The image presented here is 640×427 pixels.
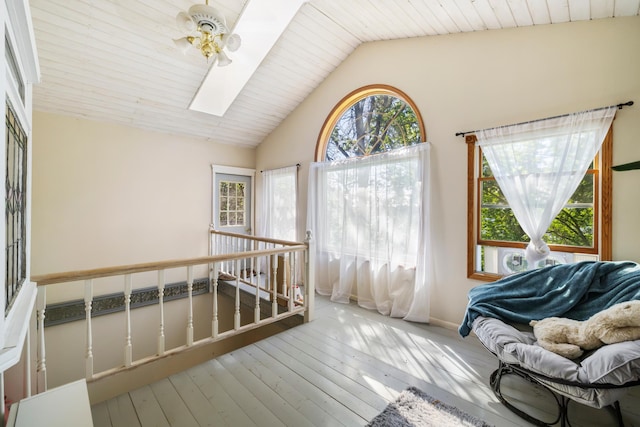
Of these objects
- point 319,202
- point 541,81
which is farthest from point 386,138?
point 541,81

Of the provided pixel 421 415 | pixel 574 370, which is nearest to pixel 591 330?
pixel 574 370

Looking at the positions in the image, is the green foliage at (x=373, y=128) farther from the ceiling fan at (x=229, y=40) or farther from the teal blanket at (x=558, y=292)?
the teal blanket at (x=558, y=292)

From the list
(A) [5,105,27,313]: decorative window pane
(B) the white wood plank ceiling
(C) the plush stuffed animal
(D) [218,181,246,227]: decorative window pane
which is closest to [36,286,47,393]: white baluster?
(A) [5,105,27,313]: decorative window pane

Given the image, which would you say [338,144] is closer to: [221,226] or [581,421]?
[221,226]

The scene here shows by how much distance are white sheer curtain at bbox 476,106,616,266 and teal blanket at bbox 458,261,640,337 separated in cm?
28

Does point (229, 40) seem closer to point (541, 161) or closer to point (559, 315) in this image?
point (541, 161)

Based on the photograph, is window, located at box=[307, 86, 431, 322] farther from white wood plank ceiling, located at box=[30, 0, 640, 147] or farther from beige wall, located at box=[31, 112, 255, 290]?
beige wall, located at box=[31, 112, 255, 290]

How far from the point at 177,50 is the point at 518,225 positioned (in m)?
3.85

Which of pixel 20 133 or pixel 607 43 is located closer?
pixel 20 133

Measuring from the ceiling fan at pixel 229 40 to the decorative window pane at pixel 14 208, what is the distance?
1344mm

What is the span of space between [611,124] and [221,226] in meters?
4.89

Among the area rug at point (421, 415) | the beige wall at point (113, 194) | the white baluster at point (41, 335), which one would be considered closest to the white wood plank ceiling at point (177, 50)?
the beige wall at point (113, 194)

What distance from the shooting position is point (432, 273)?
298 cm

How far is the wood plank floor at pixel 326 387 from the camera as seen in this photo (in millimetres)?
1648
